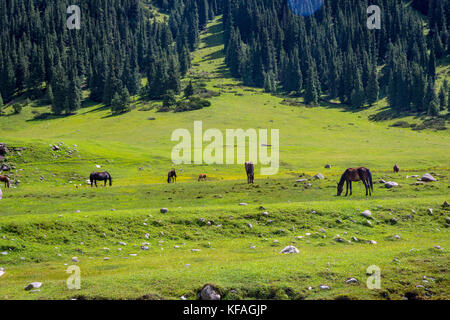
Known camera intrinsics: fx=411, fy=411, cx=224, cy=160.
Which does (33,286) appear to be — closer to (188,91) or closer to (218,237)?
(218,237)

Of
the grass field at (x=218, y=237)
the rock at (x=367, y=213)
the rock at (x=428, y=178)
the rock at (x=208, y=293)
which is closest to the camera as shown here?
the rock at (x=208, y=293)

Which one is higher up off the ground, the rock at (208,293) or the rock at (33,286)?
the rock at (33,286)

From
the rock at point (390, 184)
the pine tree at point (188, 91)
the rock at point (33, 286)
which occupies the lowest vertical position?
the rock at point (390, 184)

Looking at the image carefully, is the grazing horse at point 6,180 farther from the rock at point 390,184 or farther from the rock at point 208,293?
the rock at point 390,184

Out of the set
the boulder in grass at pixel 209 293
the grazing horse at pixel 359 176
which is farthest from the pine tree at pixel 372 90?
the boulder in grass at pixel 209 293

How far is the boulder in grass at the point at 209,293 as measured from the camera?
565 inches

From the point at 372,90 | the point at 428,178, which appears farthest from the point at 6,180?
the point at 372,90

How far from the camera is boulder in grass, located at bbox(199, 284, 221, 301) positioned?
14.3 metres

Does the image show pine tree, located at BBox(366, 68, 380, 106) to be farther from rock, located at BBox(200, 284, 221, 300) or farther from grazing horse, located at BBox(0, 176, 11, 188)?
rock, located at BBox(200, 284, 221, 300)

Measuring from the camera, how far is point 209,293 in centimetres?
1445

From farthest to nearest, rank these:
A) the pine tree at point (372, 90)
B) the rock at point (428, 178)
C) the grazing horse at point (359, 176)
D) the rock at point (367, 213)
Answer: the pine tree at point (372, 90), the rock at point (428, 178), the grazing horse at point (359, 176), the rock at point (367, 213)

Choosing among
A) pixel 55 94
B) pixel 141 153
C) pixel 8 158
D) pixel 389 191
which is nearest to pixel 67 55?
pixel 55 94
